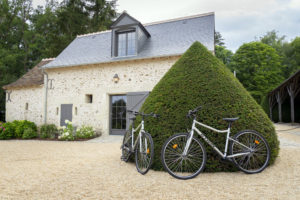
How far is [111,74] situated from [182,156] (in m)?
6.80

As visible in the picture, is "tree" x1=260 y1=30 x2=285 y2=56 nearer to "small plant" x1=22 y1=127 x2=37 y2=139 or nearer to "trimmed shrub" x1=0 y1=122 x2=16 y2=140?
"small plant" x1=22 y1=127 x2=37 y2=139

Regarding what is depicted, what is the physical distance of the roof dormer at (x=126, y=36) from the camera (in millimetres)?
8828

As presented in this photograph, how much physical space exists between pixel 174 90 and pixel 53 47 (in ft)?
52.6

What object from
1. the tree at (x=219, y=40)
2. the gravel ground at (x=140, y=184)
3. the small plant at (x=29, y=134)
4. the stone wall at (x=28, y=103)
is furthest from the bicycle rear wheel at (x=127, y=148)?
the tree at (x=219, y=40)

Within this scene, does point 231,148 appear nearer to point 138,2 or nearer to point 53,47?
point 138,2

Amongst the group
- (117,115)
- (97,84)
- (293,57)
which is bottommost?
(117,115)

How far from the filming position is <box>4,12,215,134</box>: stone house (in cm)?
822

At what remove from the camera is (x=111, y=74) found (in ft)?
28.9

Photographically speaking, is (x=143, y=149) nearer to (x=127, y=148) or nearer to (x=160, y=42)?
(x=127, y=148)

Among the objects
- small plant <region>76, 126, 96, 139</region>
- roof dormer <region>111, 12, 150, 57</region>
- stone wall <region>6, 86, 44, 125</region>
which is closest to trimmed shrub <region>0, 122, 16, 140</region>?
stone wall <region>6, 86, 44, 125</region>

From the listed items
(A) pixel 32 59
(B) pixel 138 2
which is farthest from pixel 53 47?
(B) pixel 138 2

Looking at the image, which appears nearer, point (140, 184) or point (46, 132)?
point (140, 184)

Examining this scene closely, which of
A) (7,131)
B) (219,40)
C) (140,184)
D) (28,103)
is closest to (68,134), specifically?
(7,131)

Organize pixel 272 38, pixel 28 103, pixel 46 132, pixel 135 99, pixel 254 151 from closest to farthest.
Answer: pixel 254 151 < pixel 135 99 < pixel 46 132 < pixel 28 103 < pixel 272 38
